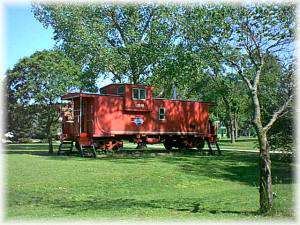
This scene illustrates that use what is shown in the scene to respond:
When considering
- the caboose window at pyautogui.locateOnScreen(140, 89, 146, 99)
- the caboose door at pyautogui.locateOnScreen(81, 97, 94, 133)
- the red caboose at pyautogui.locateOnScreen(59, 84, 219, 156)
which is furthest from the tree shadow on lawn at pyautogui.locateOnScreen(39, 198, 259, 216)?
the caboose window at pyautogui.locateOnScreen(140, 89, 146, 99)

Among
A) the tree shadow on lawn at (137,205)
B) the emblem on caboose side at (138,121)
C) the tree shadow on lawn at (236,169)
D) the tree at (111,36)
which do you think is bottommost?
the tree shadow on lawn at (137,205)

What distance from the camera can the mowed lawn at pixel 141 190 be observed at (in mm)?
9887

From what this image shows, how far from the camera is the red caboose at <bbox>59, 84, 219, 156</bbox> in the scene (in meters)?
26.4

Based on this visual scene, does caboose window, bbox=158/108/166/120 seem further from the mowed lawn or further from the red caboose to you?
Answer: the mowed lawn

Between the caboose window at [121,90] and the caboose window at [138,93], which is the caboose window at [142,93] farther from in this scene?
the caboose window at [121,90]

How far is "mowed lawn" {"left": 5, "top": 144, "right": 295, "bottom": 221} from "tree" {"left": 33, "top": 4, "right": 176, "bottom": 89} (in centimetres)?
1068

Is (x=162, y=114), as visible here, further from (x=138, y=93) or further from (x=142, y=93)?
(x=138, y=93)

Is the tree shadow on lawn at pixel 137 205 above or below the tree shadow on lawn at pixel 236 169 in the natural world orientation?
below

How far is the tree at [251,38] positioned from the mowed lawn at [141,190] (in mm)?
1391

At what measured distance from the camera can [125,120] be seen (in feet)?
90.5

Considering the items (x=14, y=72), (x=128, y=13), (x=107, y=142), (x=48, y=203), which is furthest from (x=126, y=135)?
(x=48, y=203)

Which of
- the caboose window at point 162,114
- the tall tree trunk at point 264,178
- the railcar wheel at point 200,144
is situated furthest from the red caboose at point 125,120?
the tall tree trunk at point 264,178

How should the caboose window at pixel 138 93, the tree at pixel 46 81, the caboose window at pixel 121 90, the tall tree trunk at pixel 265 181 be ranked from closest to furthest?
the tall tree trunk at pixel 265 181
the caboose window at pixel 121 90
the caboose window at pixel 138 93
the tree at pixel 46 81

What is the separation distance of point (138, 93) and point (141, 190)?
14.2 meters
